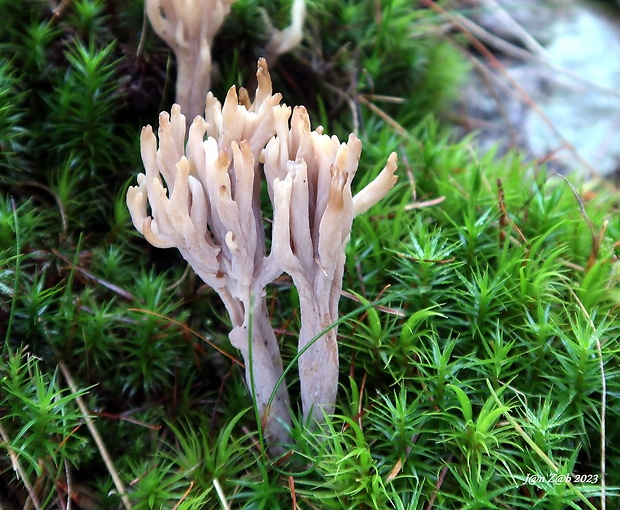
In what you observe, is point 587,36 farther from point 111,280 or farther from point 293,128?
point 111,280

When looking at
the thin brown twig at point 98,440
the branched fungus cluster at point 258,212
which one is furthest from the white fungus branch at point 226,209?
the thin brown twig at point 98,440

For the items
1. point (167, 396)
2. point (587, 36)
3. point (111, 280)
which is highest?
point (587, 36)

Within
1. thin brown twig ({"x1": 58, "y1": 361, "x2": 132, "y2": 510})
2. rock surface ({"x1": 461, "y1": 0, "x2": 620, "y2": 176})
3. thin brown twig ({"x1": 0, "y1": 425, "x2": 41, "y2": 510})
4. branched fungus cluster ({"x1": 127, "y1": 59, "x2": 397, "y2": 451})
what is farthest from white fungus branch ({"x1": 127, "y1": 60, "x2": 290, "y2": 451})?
rock surface ({"x1": 461, "y1": 0, "x2": 620, "y2": 176})

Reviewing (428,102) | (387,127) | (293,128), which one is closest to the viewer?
(293,128)

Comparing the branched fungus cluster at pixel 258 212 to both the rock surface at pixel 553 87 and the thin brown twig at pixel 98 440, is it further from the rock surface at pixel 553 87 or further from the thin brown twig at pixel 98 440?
the rock surface at pixel 553 87

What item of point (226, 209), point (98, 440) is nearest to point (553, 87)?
point (226, 209)

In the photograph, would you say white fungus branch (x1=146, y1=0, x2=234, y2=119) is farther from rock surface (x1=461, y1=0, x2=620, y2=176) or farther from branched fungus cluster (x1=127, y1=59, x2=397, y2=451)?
rock surface (x1=461, y1=0, x2=620, y2=176)

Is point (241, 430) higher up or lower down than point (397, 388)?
lower down

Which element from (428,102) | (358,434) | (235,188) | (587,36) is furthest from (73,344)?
(587,36)

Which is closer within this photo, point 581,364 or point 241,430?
point 581,364

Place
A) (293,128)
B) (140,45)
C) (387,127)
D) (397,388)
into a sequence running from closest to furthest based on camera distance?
(293,128)
(397,388)
(140,45)
(387,127)

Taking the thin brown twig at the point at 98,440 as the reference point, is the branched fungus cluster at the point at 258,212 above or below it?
above
